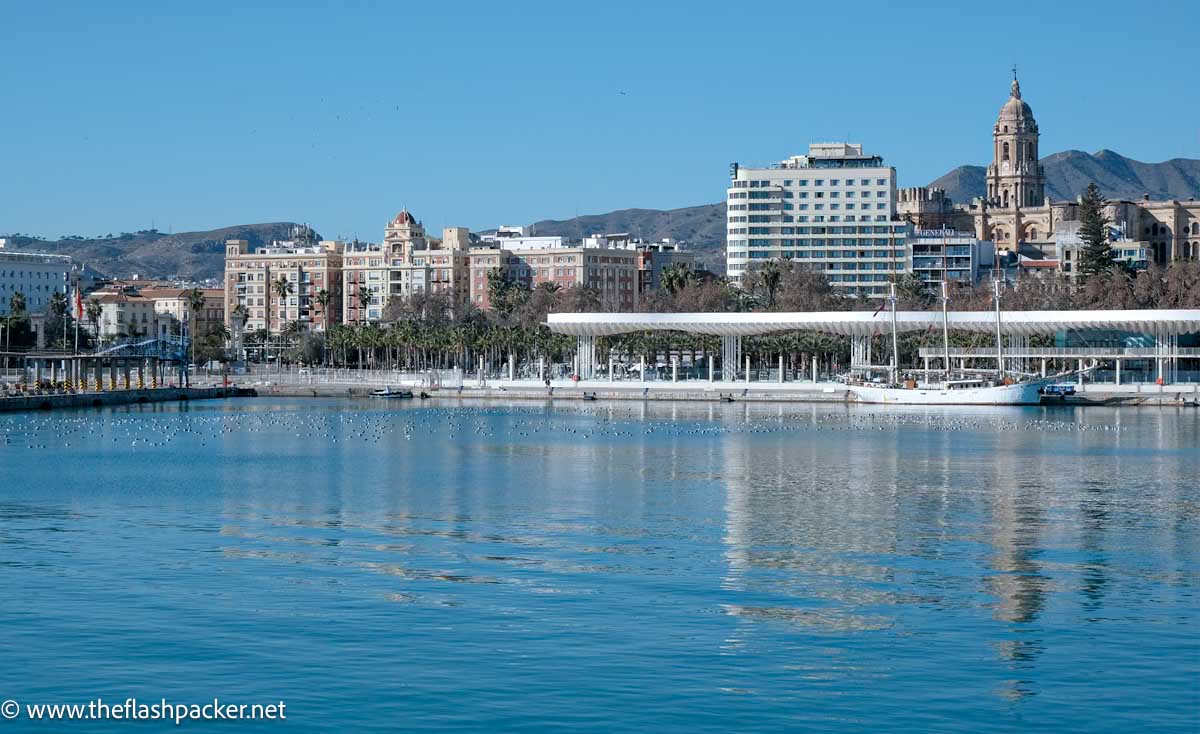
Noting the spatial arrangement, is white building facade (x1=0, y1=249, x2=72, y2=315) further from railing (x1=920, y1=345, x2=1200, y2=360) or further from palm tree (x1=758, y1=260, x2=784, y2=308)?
railing (x1=920, y1=345, x2=1200, y2=360)

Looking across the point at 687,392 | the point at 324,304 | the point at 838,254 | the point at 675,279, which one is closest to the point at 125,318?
the point at 324,304

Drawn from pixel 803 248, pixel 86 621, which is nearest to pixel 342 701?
pixel 86 621

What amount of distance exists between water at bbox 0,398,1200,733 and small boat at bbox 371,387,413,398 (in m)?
52.1

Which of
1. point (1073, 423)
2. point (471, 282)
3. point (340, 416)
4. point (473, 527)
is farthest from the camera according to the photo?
point (471, 282)

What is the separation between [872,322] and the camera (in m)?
103

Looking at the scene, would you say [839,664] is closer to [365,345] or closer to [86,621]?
[86,621]

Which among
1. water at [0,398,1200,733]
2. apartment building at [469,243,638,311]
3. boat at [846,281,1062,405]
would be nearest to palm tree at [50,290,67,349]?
apartment building at [469,243,638,311]

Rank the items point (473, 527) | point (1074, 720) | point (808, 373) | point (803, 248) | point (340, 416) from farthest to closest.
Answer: point (803, 248) → point (808, 373) → point (340, 416) → point (473, 527) → point (1074, 720)

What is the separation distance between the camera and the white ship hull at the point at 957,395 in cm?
9294

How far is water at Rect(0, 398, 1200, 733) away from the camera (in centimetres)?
2019

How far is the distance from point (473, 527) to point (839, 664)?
14.6 m

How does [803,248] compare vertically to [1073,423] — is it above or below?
above

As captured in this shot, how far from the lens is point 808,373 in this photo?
119 meters

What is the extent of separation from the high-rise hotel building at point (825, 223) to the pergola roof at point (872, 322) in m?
57.4
